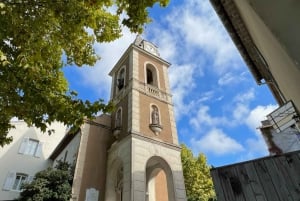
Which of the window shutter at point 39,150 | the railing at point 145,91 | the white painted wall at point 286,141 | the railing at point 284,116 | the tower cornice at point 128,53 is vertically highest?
the tower cornice at point 128,53

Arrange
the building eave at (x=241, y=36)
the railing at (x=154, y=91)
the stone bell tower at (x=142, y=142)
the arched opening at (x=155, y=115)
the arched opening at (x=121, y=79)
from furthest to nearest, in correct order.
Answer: the arched opening at (x=121, y=79) < the railing at (x=154, y=91) < the arched opening at (x=155, y=115) < the stone bell tower at (x=142, y=142) < the building eave at (x=241, y=36)

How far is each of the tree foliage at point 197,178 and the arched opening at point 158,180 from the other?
8.43m

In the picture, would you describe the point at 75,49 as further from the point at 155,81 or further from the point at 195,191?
the point at 195,191

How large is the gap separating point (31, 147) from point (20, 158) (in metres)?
1.51

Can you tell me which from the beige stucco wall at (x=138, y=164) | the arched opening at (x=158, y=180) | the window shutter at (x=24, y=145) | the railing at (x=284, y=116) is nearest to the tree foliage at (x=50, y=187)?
the beige stucco wall at (x=138, y=164)

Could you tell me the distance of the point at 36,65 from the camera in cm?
536

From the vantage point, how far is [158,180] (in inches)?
592

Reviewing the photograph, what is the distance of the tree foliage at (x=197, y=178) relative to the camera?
22484 mm

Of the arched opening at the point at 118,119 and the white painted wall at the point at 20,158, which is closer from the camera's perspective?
the arched opening at the point at 118,119

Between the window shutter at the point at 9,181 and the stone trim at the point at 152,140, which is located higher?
the stone trim at the point at 152,140

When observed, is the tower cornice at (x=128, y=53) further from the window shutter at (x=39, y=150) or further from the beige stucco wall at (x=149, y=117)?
the window shutter at (x=39, y=150)

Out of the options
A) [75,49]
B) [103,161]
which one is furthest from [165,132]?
[75,49]

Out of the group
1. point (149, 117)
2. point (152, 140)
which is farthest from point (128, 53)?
point (152, 140)

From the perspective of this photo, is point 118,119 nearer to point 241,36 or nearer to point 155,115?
point 155,115
